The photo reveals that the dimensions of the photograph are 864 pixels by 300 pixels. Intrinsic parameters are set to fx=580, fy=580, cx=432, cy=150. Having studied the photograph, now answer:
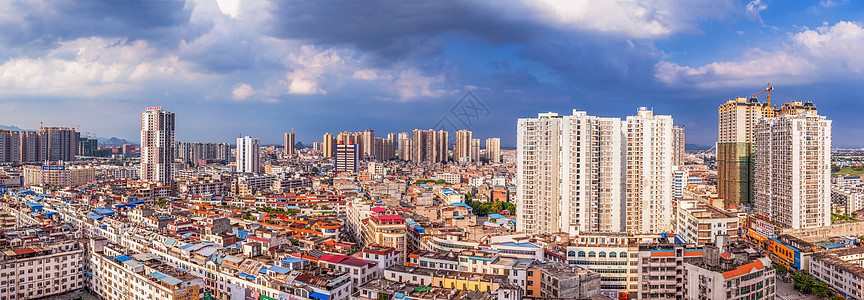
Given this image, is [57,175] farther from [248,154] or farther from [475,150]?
[475,150]

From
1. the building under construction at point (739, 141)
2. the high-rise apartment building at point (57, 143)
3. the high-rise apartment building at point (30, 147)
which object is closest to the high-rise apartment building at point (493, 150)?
the building under construction at point (739, 141)

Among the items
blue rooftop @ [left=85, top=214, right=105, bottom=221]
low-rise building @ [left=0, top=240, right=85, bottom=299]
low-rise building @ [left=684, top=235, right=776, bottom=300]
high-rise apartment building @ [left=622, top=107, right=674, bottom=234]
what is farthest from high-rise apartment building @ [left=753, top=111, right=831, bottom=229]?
blue rooftop @ [left=85, top=214, right=105, bottom=221]

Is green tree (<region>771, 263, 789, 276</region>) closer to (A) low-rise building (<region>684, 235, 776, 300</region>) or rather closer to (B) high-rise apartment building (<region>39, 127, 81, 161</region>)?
(A) low-rise building (<region>684, 235, 776, 300</region>)

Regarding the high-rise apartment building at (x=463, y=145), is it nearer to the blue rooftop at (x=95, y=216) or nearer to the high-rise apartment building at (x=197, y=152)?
the high-rise apartment building at (x=197, y=152)

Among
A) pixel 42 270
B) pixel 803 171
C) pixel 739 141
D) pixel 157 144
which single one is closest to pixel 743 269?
pixel 803 171

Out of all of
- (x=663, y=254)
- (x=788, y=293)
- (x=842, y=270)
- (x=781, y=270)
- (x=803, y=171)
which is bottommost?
(x=788, y=293)

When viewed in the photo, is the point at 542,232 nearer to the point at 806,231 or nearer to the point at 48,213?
the point at 806,231
